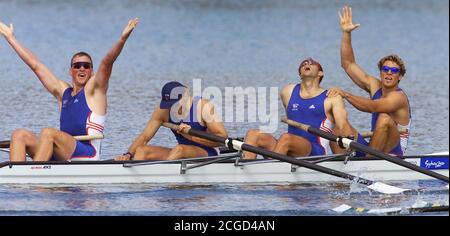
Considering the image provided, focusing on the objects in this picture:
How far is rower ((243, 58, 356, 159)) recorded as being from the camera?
14.6 meters

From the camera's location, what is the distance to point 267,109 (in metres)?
20.0

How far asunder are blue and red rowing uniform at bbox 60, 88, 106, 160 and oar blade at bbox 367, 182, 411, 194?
2.86 meters

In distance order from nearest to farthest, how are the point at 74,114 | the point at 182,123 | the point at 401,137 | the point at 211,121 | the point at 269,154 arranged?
1. the point at 269,154
2. the point at 182,123
3. the point at 211,121
4. the point at 74,114
5. the point at 401,137

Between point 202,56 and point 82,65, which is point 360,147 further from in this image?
point 202,56

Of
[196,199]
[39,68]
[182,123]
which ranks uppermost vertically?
[39,68]

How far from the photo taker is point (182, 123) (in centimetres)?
1433

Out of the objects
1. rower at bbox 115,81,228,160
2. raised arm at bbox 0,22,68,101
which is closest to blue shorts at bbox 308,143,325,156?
rower at bbox 115,81,228,160

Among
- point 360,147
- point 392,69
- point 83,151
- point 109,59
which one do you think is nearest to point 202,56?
point 392,69

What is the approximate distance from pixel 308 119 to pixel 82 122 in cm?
237

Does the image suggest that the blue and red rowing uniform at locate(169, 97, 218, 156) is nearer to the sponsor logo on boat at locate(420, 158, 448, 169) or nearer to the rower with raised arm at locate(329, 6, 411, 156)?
the rower with raised arm at locate(329, 6, 411, 156)

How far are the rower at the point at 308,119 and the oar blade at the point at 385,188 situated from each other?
2.12ft

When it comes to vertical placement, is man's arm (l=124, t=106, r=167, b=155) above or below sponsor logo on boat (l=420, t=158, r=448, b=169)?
above

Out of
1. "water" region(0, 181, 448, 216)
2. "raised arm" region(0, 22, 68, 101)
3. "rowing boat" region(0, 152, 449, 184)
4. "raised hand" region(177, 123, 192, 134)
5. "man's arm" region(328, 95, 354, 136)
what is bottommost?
"water" region(0, 181, 448, 216)
